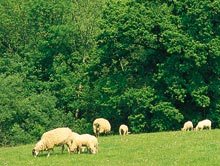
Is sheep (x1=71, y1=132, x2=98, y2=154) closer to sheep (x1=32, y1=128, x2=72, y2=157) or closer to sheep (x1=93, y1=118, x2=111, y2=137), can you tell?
sheep (x1=32, y1=128, x2=72, y2=157)

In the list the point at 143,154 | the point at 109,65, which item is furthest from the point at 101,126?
the point at 109,65

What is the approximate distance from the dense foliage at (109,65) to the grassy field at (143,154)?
48.0 ft

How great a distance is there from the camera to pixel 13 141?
179ft

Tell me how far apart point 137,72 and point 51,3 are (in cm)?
1642

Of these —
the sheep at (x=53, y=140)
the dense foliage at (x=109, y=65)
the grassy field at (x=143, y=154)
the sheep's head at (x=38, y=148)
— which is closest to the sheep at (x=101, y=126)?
the grassy field at (x=143, y=154)

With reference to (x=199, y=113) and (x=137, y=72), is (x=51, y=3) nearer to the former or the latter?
(x=137, y=72)

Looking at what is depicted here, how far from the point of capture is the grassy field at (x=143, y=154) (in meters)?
25.8

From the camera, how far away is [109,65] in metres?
55.3

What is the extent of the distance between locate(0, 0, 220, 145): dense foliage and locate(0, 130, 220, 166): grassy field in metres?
14.6

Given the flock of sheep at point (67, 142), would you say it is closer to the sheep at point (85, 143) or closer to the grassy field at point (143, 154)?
the sheep at point (85, 143)

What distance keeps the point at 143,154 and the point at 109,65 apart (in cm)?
2759

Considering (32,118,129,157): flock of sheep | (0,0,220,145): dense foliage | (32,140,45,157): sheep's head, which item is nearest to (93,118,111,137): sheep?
(0,0,220,145): dense foliage

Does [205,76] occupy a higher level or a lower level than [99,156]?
higher

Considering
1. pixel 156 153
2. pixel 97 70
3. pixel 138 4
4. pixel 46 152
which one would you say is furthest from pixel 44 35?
pixel 156 153
